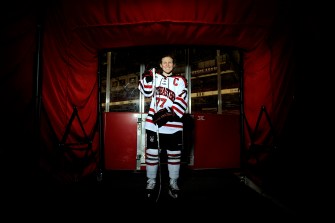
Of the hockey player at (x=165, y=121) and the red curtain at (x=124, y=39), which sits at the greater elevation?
the red curtain at (x=124, y=39)

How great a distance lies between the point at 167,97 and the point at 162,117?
1.13 feet

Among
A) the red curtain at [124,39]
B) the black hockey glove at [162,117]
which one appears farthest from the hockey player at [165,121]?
the red curtain at [124,39]

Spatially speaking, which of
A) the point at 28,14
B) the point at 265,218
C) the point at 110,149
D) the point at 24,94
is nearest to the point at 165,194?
the point at 265,218

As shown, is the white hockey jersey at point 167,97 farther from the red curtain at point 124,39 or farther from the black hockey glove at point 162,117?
the red curtain at point 124,39

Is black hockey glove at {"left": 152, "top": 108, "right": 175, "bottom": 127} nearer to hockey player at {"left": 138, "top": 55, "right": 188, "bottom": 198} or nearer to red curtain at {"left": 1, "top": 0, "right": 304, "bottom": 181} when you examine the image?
hockey player at {"left": 138, "top": 55, "right": 188, "bottom": 198}

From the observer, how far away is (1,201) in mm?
1987

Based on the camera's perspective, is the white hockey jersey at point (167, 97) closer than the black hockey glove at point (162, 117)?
No

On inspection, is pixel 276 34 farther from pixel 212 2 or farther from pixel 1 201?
pixel 1 201

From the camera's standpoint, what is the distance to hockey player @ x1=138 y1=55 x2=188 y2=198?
2680 millimetres

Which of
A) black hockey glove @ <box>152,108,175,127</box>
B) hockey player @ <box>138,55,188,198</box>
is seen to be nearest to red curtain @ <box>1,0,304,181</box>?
hockey player @ <box>138,55,188,198</box>

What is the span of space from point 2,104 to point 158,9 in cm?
212

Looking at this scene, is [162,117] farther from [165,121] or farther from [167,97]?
[167,97]

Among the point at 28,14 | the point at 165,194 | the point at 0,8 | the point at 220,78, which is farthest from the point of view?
the point at 220,78

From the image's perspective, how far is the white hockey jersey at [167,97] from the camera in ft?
9.02
